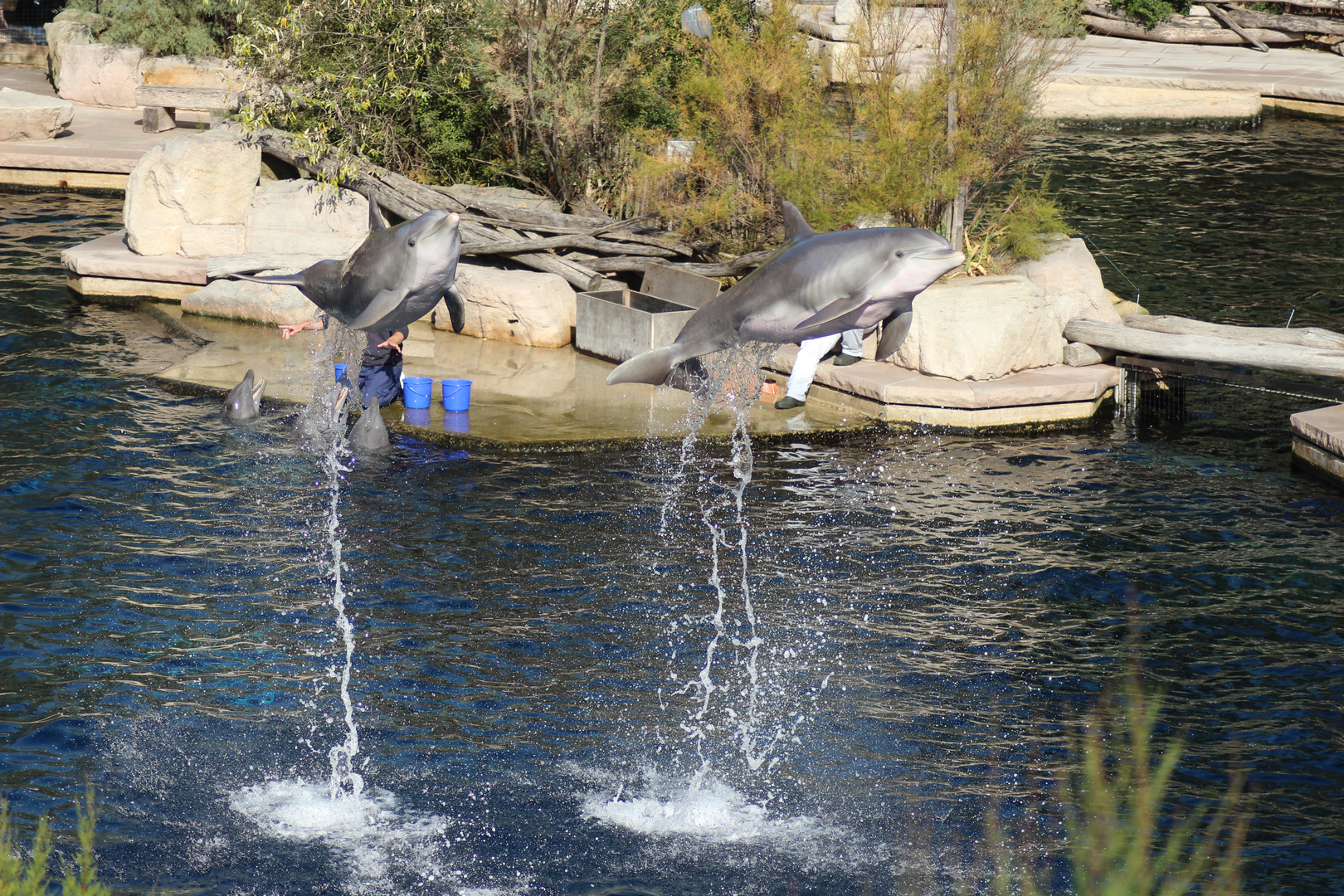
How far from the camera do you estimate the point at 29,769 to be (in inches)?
265

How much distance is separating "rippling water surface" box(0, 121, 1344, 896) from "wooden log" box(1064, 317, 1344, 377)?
597 millimetres

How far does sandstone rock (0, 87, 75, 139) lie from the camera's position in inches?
835

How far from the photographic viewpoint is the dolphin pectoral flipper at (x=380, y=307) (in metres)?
5.32

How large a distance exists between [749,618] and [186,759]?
3.40 m

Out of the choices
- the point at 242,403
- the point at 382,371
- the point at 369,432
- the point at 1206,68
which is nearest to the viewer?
the point at 369,432

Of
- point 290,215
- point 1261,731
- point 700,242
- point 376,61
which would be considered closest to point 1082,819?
point 1261,731

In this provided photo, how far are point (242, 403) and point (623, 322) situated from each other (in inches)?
140

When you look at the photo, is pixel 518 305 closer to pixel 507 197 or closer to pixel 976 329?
pixel 507 197

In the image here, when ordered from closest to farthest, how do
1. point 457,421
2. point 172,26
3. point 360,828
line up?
point 360,828
point 457,421
point 172,26

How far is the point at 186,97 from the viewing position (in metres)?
20.5

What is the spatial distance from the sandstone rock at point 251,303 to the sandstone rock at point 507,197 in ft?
7.77

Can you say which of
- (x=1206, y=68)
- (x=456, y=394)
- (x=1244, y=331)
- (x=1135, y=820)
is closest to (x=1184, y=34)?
(x=1206, y=68)

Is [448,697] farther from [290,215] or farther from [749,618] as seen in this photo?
[290,215]

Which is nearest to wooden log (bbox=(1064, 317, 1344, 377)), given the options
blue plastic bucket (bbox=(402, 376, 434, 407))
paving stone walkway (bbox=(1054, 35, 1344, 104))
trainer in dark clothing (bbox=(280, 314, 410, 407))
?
blue plastic bucket (bbox=(402, 376, 434, 407))
